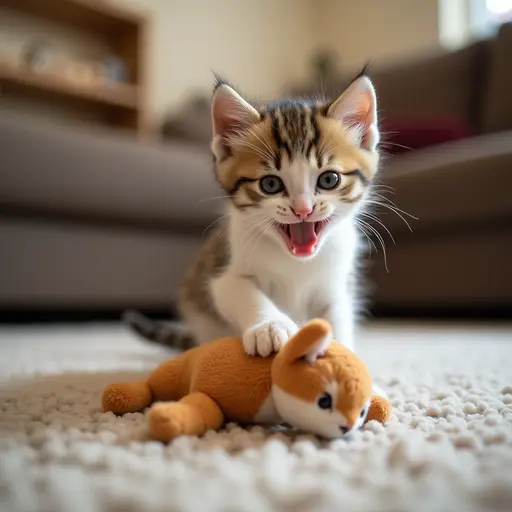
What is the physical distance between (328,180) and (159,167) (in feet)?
4.23

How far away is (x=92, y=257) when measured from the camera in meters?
1.76

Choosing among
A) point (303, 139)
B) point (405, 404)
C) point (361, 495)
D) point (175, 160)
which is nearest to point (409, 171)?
point (175, 160)

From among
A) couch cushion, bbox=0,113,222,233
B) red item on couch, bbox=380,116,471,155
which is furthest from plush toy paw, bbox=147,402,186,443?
red item on couch, bbox=380,116,471,155

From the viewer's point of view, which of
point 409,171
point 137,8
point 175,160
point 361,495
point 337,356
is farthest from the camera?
point 137,8

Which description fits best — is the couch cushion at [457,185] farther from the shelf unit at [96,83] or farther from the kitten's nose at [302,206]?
the shelf unit at [96,83]

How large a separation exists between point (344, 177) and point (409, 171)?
3.73ft

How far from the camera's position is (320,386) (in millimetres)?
490

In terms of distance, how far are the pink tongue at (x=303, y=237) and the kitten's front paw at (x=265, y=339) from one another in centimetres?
16

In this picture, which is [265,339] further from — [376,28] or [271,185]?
[376,28]

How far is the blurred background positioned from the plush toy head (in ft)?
1.43

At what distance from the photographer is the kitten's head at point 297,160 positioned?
0.71 metres

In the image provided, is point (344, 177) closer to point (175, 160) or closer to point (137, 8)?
point (175, 160)

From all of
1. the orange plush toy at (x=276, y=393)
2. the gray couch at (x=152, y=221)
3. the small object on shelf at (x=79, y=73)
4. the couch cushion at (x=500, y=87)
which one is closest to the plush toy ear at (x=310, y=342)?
the orange plush toy at (x=276, y=393)

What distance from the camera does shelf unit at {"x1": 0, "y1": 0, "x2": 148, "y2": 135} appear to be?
2697 millimetres
